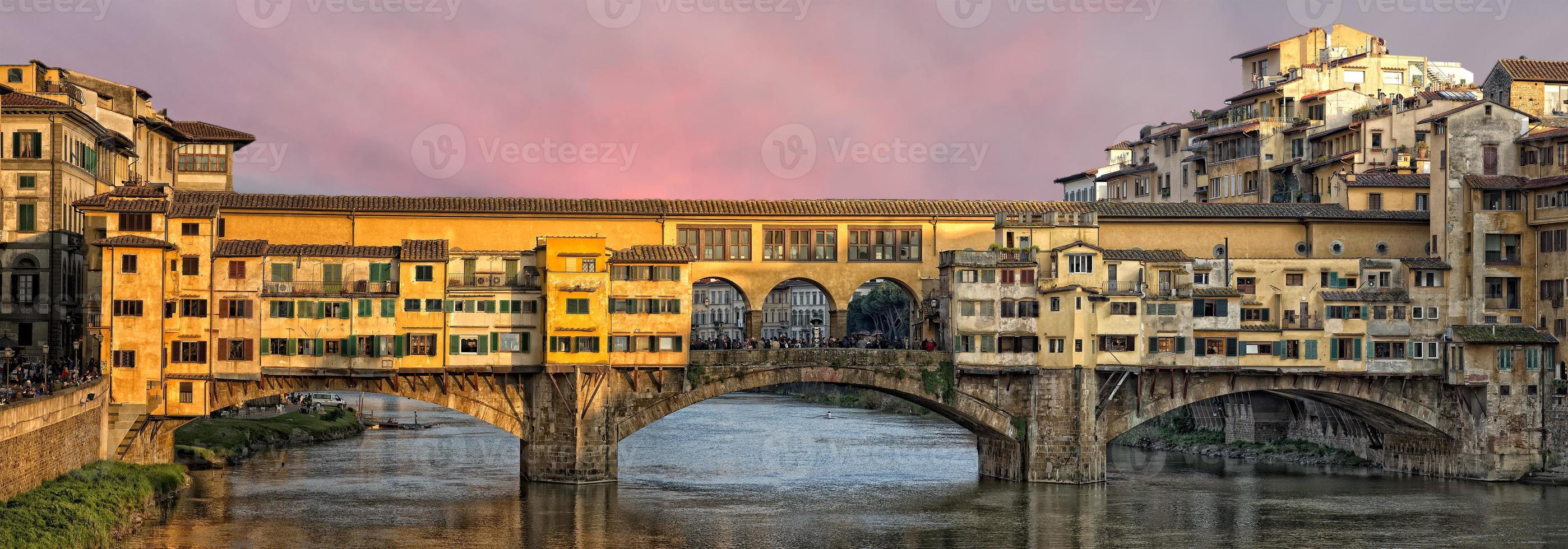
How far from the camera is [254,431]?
94750mm

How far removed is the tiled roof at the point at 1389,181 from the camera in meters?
84.4

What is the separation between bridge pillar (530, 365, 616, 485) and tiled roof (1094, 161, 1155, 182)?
194ft

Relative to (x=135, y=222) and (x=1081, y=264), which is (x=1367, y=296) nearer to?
(x=1081, y=264)

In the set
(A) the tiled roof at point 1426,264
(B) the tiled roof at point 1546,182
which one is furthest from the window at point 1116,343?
(B) the tiled roof at point 1546,182

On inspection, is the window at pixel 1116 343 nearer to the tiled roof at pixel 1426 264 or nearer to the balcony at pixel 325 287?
the tiled roof at pixel 1426 264

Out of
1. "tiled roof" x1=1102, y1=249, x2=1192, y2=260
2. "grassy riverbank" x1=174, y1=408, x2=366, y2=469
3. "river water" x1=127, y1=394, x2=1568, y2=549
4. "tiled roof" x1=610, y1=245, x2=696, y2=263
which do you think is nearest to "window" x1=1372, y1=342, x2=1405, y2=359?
"river water" x1=127, y1=394, x2=1568, y2=549

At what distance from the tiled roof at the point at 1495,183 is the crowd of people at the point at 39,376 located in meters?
59.4

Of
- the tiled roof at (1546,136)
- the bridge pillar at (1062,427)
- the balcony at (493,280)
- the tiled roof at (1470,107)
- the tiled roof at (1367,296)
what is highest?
the tiled roof at (1470,107)

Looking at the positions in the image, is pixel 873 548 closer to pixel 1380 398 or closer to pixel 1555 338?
pixel 1380 398

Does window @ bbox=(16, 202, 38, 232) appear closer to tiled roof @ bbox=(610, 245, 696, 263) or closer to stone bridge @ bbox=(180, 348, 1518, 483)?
stone bridge @ bbox=(180, 348, 1518, 483)

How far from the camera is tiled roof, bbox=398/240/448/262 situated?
70.2 metres

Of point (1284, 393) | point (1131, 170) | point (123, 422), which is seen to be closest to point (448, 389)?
point (123, 422)

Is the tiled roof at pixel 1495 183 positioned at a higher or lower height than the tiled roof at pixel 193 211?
higher

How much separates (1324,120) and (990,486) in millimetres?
41806
